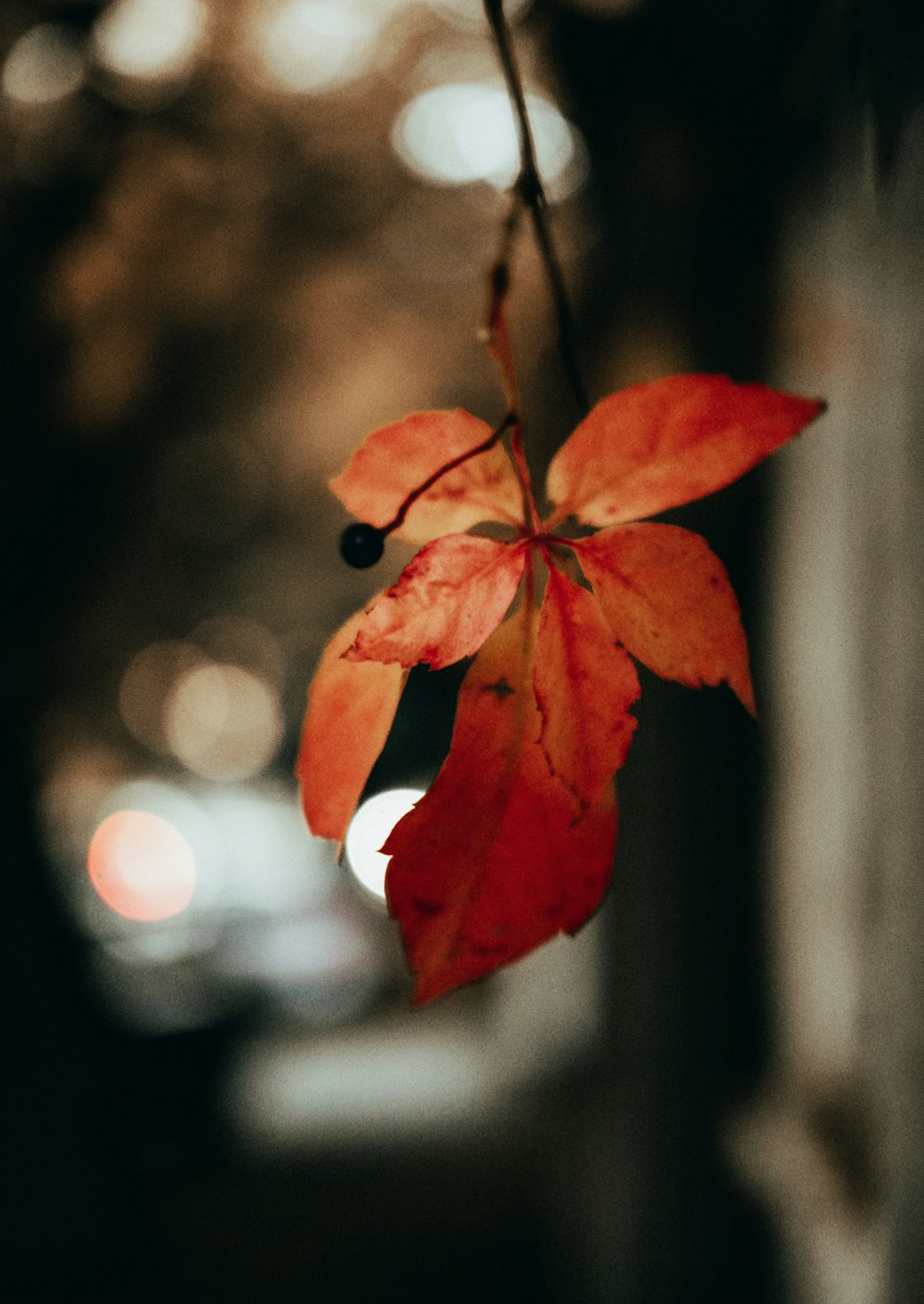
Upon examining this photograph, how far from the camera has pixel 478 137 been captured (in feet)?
6.50

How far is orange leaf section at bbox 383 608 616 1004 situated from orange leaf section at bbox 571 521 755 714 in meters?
0.05

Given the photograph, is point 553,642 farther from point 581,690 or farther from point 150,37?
point 150,37

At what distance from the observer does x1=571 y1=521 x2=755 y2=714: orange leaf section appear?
0.34m

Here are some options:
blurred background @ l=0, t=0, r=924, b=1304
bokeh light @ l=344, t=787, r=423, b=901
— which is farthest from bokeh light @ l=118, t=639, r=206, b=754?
bokeh light @ l=344, t=787, r=423, b=901

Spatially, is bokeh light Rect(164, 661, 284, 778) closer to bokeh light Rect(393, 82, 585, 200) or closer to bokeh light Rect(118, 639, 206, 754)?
bokeh light Rect(118, 639, 206, 754)

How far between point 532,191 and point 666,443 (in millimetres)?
114

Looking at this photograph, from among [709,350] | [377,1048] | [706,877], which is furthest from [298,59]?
[377,1048]

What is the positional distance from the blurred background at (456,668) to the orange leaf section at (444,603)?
802mm

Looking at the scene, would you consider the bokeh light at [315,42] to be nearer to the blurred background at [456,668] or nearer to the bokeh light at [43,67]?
the blurred background at [456,668]

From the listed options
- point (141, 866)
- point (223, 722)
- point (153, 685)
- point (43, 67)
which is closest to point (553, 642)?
point (43, 67)

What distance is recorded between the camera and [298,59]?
184 cm

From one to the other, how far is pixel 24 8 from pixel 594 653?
1.85m

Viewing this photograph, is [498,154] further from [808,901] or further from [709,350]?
[808,901]

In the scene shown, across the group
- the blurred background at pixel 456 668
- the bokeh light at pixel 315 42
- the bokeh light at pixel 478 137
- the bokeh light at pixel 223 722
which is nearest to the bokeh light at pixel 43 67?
the blurred background at pixel 456 668
